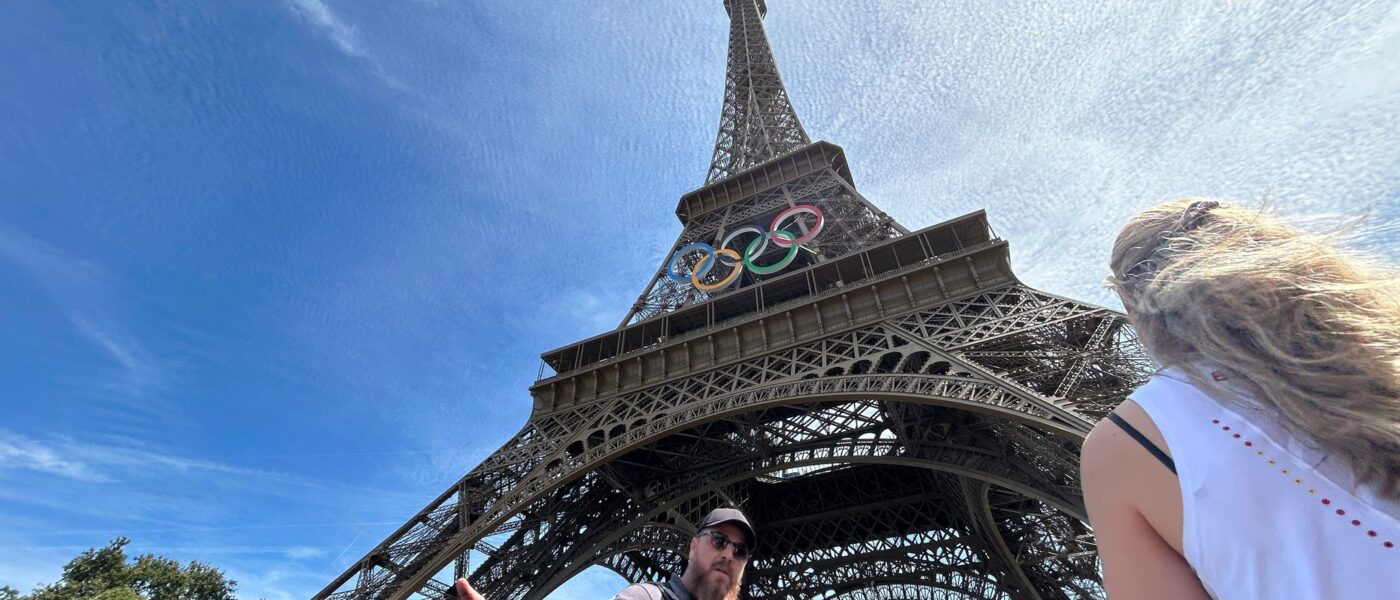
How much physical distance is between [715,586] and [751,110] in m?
27.5

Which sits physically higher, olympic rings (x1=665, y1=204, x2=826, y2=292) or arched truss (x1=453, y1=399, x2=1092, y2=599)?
olympic rings (x1=665, y1=204, x2=826, y2=292)

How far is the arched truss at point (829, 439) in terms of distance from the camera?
10.6 metres

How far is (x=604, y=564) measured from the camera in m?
17.8

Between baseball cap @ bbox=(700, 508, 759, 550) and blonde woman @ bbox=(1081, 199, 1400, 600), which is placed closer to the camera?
blonde woman @ bbox=(1081, 199, 1400, 600)

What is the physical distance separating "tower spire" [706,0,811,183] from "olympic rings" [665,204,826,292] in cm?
458

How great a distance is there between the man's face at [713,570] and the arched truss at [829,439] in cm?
779

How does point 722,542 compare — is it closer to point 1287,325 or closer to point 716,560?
point 716,560

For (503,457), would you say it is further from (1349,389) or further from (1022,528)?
(1349,389)

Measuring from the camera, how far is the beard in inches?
98.6

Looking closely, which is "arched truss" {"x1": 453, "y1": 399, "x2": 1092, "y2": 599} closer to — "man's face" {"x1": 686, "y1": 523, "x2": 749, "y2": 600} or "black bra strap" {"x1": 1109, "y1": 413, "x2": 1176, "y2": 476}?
"man's face" {"x1": 686, "y1": 523, "x2": 749, "y2": 600}

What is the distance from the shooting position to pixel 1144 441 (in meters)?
1.09

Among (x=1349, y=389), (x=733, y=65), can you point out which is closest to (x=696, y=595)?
(x=1349, y=389)

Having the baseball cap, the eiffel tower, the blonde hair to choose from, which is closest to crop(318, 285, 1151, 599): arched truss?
the eiffel tower

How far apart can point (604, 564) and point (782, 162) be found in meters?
13.9
